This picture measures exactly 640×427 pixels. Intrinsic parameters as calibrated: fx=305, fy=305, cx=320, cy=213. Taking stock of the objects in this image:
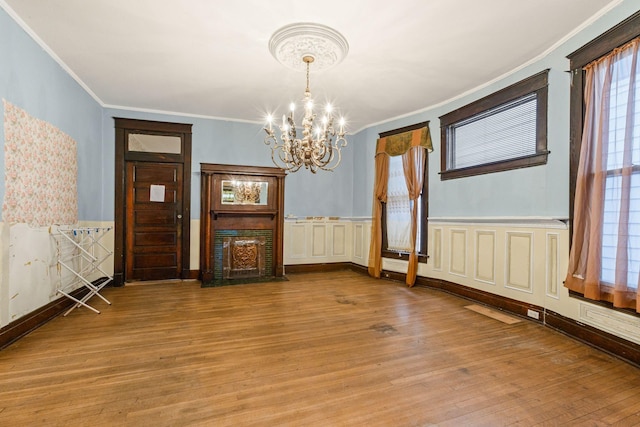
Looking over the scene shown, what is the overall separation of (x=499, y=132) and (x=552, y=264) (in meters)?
1.72

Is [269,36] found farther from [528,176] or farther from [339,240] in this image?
[339,240]

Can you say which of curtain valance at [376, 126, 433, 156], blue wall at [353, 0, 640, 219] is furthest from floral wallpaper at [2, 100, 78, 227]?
blue wall at [353, 0, 640, 219]

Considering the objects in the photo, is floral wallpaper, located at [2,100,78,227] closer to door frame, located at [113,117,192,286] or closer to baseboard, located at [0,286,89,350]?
baseboard, located at [0,286,89,350]

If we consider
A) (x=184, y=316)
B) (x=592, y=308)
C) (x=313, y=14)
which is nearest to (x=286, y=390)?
(x=184, y=316)

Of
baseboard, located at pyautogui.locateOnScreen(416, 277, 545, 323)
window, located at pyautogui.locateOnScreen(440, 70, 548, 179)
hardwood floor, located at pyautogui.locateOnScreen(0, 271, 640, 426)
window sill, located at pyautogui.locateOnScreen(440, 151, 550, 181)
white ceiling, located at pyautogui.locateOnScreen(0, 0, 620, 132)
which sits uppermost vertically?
white ceiling, located at pyautogui.locateOnScreen(0, 0, 620, 132)

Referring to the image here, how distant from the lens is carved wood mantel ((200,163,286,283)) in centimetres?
507

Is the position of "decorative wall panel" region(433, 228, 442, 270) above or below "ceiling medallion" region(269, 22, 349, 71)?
below

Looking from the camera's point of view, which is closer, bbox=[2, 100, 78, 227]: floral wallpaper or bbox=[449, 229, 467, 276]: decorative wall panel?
bbox=[2, 100, 78, 227]: floral wallpaper

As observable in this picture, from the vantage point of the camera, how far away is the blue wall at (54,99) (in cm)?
260

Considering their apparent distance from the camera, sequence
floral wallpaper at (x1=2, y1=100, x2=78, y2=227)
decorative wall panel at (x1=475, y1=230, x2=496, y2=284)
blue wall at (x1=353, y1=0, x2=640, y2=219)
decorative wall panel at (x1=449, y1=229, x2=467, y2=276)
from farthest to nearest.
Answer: decorative wall panel at (x1=449, y1=229, x2=467, y2=276)
decorative wall panel at (x1=475, y1=230, x2=496, y2=284)
blue wall at (x1=353, y1=0, x2=640, y2=219)
floral wallpaper at (x1=2, y1=100, x2=78, y2=227)

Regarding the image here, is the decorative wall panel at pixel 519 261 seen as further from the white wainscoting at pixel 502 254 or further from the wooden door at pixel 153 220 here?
the wooden door at pixel 153 220

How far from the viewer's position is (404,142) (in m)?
5.12

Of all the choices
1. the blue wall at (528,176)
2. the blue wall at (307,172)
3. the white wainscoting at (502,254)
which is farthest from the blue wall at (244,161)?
the white wainscoting at (502,254)

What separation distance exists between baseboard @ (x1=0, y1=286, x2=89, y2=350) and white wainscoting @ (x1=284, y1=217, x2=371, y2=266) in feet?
10.8
